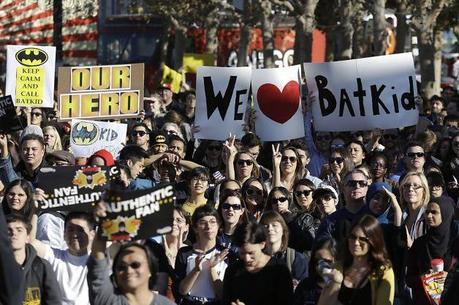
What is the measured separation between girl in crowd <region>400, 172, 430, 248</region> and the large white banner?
15.0 feet

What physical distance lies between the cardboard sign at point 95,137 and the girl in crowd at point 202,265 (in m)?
5.58

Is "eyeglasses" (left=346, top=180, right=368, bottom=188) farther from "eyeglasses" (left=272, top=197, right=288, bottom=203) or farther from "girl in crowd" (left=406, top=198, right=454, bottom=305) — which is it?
"girl in crowd" (left=406, top=198, right=454, bottom=305)

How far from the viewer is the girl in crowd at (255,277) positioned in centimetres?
852

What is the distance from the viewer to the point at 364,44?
44.4 m

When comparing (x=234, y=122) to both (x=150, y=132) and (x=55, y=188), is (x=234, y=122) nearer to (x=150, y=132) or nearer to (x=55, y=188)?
(x=150, y=132)

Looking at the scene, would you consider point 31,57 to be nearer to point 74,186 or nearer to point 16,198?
point 16,198

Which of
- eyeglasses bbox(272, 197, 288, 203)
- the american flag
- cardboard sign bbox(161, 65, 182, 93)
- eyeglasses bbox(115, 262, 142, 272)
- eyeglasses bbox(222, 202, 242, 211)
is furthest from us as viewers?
the american flag

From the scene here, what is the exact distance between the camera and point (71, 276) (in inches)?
336

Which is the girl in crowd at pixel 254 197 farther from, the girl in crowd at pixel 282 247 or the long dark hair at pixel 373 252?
the long dark hair at pixel 373 252

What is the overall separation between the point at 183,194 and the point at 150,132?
10.3 feet

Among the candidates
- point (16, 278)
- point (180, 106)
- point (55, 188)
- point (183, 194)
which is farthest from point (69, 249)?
point (180, 106)

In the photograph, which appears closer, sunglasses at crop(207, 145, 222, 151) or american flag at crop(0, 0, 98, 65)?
sunglasses at crop(207, 145, 222, 151)

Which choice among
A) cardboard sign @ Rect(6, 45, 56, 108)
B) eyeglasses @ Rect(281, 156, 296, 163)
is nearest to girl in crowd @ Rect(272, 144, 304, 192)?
eyeglasses @ Rect(281, 156, 296, 163)

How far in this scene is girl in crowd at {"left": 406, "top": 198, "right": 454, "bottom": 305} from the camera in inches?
390
